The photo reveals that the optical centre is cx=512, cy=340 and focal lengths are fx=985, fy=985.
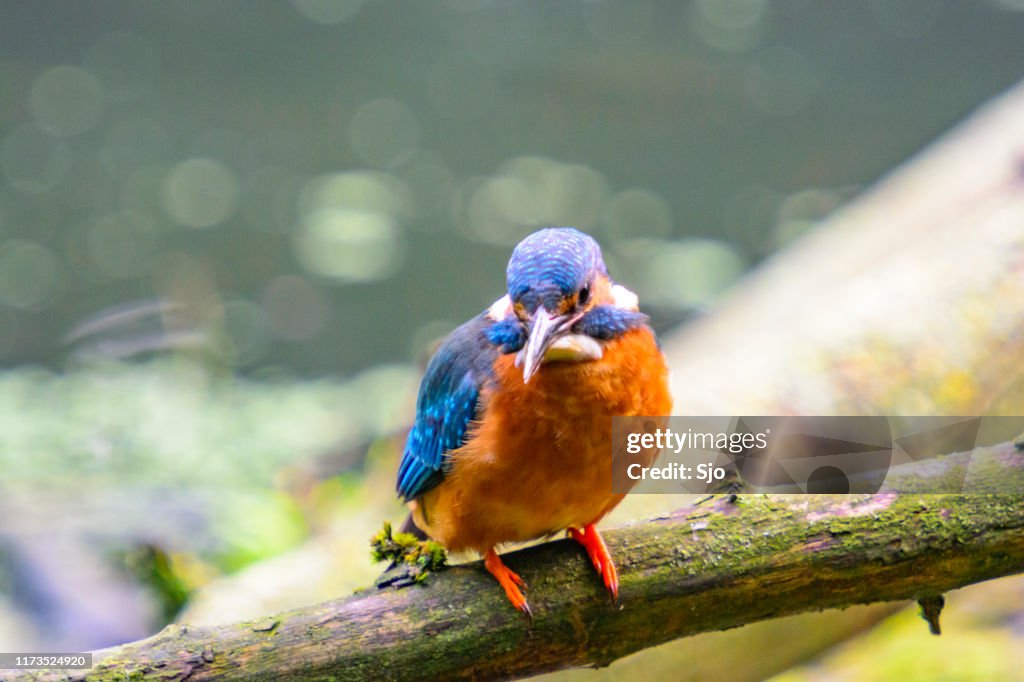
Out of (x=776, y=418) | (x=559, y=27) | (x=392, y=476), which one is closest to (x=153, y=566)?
(x=392, y=476)

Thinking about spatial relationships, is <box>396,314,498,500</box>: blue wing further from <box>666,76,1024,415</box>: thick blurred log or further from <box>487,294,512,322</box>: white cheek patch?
<box>666,76,1024,415</box>: thick blurred log

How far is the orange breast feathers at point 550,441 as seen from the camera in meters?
1.75

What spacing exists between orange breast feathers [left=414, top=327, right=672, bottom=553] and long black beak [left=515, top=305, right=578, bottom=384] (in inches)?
3.7

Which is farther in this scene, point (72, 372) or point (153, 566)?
point (72, 372)

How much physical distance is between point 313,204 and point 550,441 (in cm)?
603

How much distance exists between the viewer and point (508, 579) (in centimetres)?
177

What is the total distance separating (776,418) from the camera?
9.26 ft

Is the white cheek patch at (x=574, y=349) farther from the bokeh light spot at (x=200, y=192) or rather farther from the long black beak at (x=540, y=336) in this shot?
the bokeh light spot at (x=200, y=192)

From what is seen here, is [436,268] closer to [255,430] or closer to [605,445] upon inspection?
[255,430]

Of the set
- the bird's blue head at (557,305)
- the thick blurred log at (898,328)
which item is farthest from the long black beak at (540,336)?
the thick blurred log at (898,328)

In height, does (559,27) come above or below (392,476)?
above

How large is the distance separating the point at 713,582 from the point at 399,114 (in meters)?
7.55

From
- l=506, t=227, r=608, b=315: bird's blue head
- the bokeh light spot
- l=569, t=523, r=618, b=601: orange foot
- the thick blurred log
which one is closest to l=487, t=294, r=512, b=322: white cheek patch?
l=506, t=227, r=608, b=315: bird's blue head

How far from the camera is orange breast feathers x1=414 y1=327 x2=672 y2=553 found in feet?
5.73
